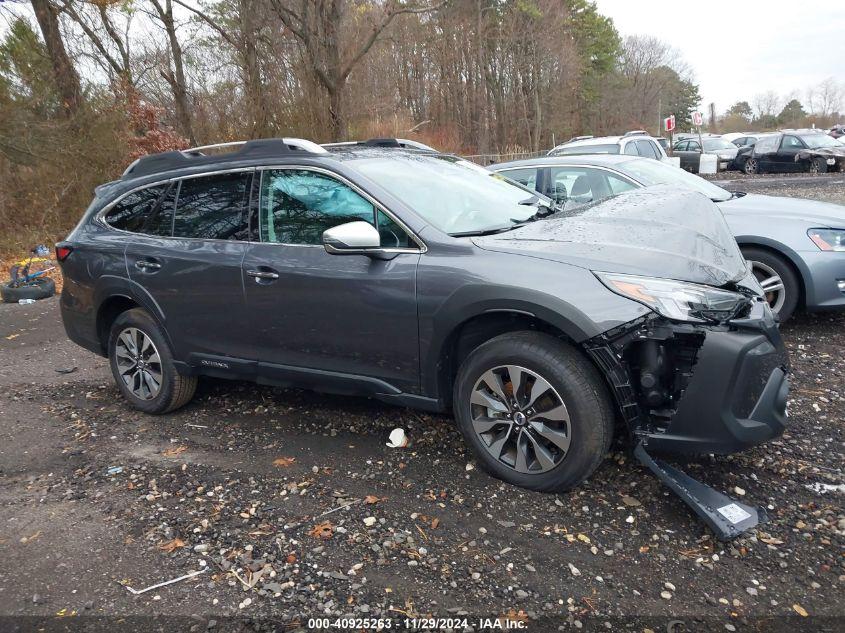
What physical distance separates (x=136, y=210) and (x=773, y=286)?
517cm

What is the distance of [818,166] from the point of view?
21.0 metres

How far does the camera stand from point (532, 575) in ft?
8.48

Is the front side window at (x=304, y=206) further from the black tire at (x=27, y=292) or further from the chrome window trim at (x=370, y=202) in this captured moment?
the black tire at (x=27, y=292)

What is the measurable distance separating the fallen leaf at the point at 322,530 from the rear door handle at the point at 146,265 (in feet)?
7.40

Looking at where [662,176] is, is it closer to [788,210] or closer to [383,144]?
[788,210]

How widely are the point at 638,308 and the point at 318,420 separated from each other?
238 centimetres

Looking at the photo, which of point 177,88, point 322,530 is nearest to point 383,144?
point 322,530

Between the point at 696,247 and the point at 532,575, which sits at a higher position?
the point at 696,247

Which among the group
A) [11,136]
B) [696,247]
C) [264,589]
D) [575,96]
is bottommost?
[264,589]

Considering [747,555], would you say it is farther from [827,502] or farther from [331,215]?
[331,215]

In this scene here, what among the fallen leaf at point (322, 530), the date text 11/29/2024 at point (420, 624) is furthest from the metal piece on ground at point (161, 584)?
the date text 11/29/2024 at point (420, 624)

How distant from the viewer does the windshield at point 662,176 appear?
6.32 meters

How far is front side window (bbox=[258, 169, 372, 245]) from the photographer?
3.57 m

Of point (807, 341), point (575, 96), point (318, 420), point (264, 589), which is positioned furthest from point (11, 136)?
point (575, 96)
